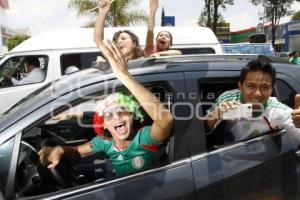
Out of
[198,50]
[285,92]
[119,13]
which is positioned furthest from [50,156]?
[119,13]

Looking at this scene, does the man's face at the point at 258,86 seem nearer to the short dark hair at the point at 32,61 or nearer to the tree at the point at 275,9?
the short dark hair at the point at 32,61

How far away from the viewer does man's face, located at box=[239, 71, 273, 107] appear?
7.45ft

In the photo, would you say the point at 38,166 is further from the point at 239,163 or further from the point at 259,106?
the point at 259,106

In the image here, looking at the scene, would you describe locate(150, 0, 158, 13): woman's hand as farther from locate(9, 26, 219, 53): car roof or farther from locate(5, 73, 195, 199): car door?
locate(9, 26, 219, 53): car roof

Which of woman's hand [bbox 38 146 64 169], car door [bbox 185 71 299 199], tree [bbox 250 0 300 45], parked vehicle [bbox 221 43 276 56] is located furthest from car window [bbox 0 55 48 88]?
tree [bbox 250 0 300 45]

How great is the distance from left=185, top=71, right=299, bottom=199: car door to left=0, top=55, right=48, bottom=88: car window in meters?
4.84

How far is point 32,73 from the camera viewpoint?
21.4ft

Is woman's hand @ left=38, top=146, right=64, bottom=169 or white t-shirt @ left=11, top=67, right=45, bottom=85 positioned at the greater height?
white t-shirt @ left=11, top=67, right=45, bottom=85

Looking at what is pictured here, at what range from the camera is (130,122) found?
2.18 m

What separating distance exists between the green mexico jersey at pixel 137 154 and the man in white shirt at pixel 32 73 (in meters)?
4.62

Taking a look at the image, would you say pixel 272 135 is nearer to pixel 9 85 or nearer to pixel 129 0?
pixel 9 85

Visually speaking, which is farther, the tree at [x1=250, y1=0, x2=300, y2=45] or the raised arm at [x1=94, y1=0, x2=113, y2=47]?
the tree at [x1=250, y1=0, x2=300, y2=45]

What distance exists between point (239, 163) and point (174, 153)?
0.36m

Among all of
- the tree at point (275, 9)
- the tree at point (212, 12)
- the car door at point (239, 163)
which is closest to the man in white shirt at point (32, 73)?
the car door at point (239, 163)
